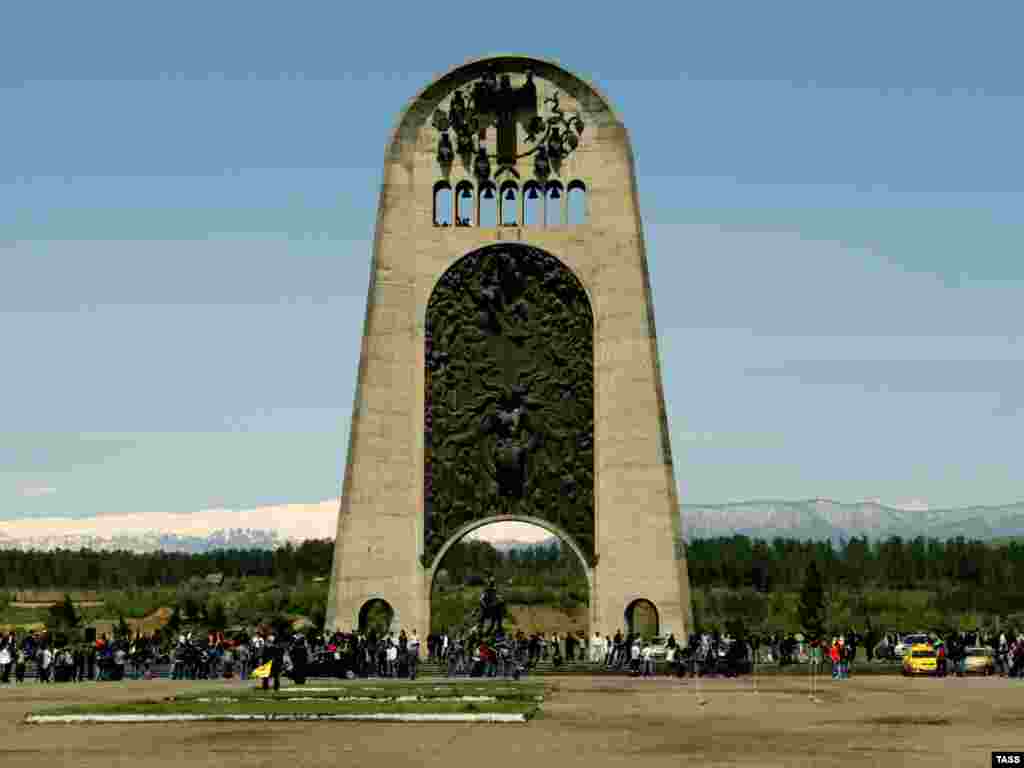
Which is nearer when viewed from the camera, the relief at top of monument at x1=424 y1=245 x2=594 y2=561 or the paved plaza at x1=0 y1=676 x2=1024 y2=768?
the paved plaza at x1=0 y1=676 x2=1024 y2=768

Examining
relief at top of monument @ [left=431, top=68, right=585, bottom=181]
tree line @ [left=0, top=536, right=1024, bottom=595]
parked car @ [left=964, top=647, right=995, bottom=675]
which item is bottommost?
parked car @ [left=964, top=647, right=995, bottom=675]

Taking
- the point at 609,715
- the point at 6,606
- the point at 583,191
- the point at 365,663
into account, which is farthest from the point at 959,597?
the point at 609,715

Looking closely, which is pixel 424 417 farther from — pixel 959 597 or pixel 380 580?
pixel 959 597

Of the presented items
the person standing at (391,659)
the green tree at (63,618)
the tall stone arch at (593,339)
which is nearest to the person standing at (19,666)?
the person standing at (391,659)

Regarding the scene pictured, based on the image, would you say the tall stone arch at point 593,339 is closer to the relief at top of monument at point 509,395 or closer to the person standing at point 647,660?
the relief at top of monument at point 509,395

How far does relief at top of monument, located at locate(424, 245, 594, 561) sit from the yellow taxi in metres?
11.4

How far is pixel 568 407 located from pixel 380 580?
8103 millimetres

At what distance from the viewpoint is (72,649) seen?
4778cm

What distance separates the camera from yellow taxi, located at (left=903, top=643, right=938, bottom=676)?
47312 millimetres

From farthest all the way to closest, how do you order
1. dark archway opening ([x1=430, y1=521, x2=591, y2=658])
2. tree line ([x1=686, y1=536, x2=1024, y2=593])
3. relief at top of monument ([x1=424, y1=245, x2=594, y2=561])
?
tree line ([x1=686, y1=536, x2=1024, y2=593]) → dark archway opening ([x1=430, y1=521, x2=591, y2=658]) → relief at top of monument ([x1=424, y1=245, x2=594, y2=561])

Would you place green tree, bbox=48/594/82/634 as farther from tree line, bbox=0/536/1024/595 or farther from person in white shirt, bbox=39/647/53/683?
person in white shirt, bbox=39/647/53/683

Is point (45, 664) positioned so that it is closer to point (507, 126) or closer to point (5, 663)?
point (5, 663)

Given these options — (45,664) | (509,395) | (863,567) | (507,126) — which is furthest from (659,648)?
(863,567)

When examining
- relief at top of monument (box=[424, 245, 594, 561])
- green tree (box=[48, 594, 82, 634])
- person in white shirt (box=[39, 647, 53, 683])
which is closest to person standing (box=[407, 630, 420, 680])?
relief at top of monument (box=[424, 245, 594, 561])
